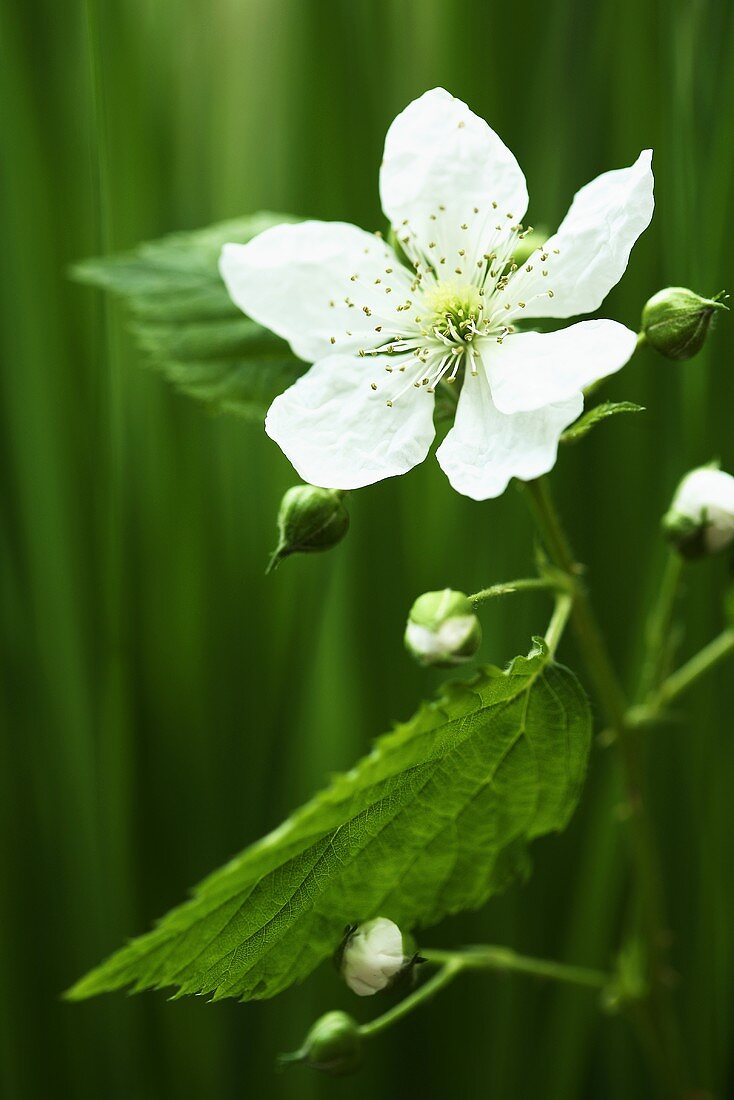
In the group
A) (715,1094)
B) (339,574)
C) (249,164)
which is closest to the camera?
(715,1094)

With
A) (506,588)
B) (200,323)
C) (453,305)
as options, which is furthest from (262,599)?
(506,588)

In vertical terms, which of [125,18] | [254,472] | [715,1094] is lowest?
[715,1094]

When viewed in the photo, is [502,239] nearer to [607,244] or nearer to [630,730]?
[607,244]

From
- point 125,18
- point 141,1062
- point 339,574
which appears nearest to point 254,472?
point 339,574

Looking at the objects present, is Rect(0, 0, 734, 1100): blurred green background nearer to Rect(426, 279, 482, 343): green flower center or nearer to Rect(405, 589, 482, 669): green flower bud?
Rect(426, 279, 482, 343): green flower center

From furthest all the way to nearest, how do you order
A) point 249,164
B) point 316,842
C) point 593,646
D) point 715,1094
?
point 249,164 → point 715,1094 → point 593,646 → point 316,842

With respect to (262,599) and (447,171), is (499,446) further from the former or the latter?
(262,599)
